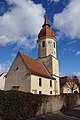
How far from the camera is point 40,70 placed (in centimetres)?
3750

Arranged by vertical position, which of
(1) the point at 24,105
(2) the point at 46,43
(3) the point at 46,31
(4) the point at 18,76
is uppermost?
(3) the point at 46,31

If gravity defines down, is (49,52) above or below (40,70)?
above

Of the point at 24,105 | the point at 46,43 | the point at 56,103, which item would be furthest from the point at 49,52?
the point at 24,105

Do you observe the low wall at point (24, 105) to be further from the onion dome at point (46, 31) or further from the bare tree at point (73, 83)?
the bare tree at point (73, 83)

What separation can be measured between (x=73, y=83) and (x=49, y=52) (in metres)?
16.8

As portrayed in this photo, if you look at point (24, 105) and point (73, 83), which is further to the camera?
point (73, 83)

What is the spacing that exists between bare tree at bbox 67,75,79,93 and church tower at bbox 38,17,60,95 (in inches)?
502

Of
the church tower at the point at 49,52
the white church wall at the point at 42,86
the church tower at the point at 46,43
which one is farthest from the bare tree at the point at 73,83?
the white church wall at the point at 42,86

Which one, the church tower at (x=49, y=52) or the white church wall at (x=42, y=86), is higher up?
the church tower at (x=49, y=52)

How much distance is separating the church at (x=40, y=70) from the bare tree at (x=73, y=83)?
13119 mm

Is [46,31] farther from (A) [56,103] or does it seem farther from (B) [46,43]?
(A) [56,103]

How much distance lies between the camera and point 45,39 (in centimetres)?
4328

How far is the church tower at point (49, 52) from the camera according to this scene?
4125 cm

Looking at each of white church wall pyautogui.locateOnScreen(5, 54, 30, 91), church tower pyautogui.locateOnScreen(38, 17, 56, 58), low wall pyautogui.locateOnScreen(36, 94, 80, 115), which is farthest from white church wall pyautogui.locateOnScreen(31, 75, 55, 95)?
low wall pyautogui.locateOnScreen(36, 94, 80, 115)
